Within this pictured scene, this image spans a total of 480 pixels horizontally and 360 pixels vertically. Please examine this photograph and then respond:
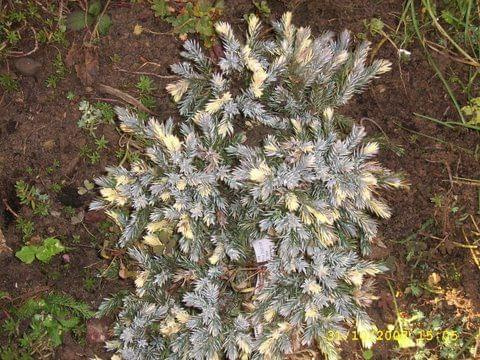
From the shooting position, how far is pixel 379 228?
3379mm

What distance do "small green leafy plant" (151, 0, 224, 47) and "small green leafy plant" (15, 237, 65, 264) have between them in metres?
1.66

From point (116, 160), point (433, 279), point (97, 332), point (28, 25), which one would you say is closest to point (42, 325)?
point (97, 332)

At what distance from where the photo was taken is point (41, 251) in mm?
3311

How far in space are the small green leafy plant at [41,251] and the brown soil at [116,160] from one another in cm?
9

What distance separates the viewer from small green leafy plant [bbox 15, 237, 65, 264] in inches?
130

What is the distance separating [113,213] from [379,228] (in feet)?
5.86

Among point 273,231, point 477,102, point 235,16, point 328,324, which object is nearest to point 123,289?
point 273,231

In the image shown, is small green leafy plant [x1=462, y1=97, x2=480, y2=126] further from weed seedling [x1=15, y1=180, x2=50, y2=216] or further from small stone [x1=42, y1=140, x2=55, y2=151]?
weed seedling [x1=15, y1=180, x2=50, y2=216]

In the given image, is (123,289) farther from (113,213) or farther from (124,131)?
(124,131)

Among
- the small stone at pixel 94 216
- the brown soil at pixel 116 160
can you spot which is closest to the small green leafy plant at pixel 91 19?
the brown soil at pixel 116 160

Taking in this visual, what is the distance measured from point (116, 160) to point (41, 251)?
0.79 metres

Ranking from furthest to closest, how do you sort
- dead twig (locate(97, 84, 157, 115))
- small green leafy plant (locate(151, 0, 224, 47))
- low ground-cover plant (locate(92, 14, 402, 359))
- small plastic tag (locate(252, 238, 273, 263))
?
dead twig (locate(97, 84, 157, 115)) → small green leafy plant (locate(151, 0, 224, 47)) → small plastic tag (locate(252, 238, 273, 263)) → low ground-cover plant (locate(92, 14, 402, 359))

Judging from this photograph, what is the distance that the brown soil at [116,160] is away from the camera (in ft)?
11.1
